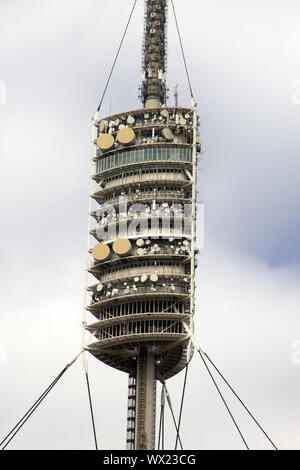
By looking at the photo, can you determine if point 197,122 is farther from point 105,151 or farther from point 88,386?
point 88,386

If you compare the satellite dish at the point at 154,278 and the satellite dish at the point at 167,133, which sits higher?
the satellite dish at the point at 167,133

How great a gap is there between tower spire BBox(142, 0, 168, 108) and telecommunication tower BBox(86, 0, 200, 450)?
20.3 ft

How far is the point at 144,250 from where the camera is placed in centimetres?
15125

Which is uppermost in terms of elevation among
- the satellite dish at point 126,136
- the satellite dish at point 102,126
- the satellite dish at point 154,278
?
the satellite dish at point 102,126

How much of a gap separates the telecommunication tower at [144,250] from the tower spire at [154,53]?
20.3ft

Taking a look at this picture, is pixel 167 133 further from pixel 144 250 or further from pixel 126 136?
pixel 144 250

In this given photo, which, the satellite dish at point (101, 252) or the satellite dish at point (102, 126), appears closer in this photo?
the satellite dish at point (101, 252)

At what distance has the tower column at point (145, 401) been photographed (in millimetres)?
148250

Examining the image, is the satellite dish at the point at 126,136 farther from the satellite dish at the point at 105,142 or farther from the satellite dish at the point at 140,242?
the satellite dish at the point at 140,242

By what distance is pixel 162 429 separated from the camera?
15550 cm

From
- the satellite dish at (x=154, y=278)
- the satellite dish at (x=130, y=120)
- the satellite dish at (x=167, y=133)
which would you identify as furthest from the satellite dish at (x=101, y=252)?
the satellite dish at (x=130, y=120)

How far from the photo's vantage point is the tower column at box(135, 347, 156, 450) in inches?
5837
